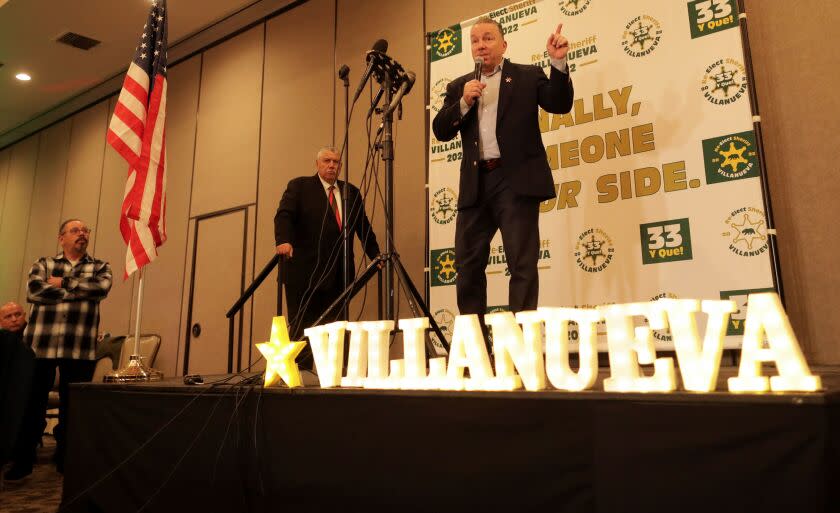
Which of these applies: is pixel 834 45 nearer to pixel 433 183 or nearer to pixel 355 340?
pixel 433 183

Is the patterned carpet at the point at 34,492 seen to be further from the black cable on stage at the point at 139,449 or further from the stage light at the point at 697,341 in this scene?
the stage light at the point at 697,341

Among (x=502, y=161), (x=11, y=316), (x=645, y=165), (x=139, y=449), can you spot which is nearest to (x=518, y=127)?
(x=502, y=161)

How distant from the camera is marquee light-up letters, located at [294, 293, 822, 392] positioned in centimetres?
109

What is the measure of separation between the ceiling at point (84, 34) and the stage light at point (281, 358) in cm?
370

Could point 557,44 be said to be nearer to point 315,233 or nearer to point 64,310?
point 315,233

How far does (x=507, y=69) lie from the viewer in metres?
2.36

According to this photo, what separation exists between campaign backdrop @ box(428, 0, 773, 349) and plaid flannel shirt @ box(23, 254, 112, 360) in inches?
76.1

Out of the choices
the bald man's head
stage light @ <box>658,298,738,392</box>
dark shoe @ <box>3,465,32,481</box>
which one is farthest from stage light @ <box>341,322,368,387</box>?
the bald man's head

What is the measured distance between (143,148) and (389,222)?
4.77ft

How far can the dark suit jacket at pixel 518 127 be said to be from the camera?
7.06 feet

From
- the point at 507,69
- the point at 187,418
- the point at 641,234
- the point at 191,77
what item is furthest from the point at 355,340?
the point at 191,77

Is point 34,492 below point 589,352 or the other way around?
below

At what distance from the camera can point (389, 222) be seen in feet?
7.24

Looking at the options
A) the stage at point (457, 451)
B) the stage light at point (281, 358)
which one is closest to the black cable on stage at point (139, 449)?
the stage at point (457, 451)
